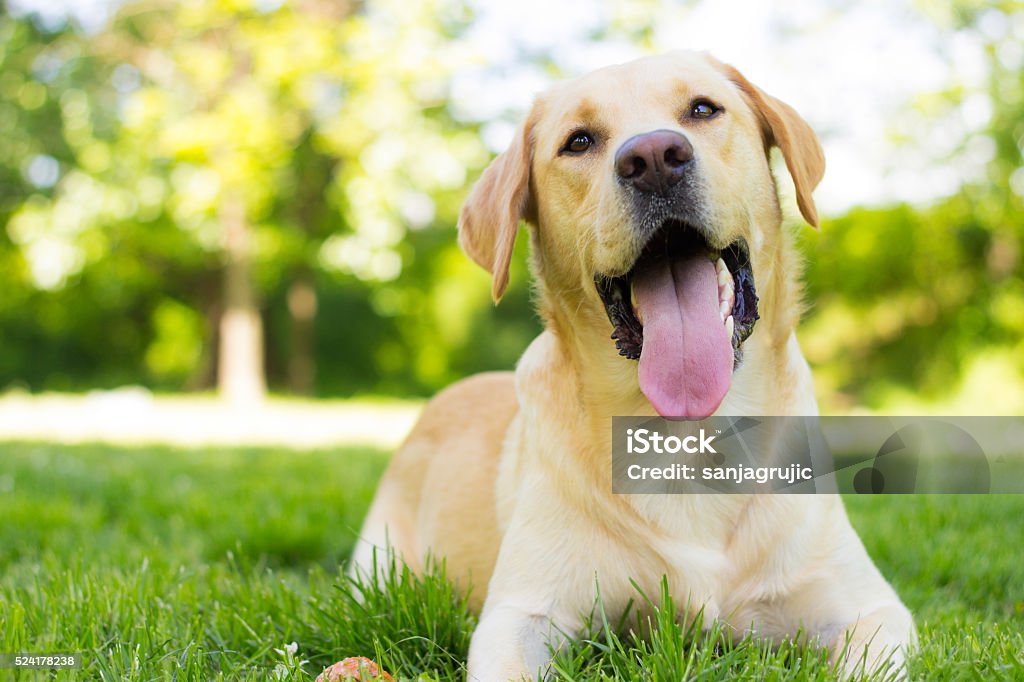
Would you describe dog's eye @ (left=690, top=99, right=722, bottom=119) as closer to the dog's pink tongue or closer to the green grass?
the dog's pink tongue

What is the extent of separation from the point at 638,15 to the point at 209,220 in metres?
8.38

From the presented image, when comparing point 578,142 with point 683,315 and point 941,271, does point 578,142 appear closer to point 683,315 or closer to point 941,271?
point 683,315

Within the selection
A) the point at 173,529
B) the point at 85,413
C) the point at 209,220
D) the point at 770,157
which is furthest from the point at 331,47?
the point at 770,157

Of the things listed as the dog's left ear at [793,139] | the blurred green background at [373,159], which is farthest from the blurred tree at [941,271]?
the dog's left ear at [793,139]

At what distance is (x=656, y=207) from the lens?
7.58 ft

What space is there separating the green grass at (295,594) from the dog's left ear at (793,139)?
1312mm

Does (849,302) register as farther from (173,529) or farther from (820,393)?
(173,529)

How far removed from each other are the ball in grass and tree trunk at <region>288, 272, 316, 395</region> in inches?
746

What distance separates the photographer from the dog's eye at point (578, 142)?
2.65m

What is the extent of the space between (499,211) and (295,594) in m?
1.36

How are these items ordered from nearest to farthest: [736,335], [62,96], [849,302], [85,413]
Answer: [736,335] < [85,413] < [849,302] < [62,96]

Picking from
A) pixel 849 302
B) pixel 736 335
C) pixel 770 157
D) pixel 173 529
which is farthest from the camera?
pixel 849 302

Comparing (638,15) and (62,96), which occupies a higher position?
(638,15)

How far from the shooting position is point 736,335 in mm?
2426
